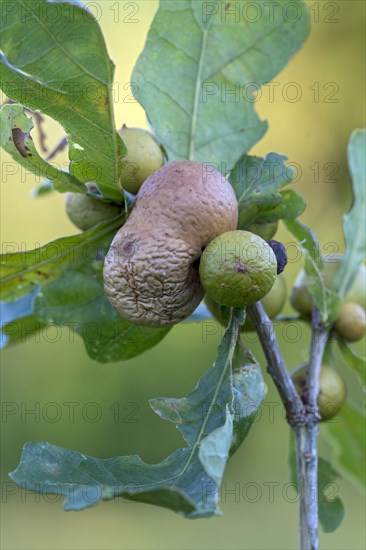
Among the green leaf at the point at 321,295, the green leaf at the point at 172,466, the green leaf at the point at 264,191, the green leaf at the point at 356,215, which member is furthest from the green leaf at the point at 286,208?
the green leaf at the point at 356,215

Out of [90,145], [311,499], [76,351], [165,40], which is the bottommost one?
[76,351]

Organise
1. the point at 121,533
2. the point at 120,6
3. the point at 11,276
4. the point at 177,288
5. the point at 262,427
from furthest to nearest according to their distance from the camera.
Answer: the point at 121,533 → the point at 262,427 → the point at 120,6 → the point at 11,276 → the point at 177,288

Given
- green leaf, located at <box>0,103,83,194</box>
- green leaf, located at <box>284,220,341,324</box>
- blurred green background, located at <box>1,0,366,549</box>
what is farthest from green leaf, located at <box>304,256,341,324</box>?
blurred green background, located at <box>1,0,366,549</box>

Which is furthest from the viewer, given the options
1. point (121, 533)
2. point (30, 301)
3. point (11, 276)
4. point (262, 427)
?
point (121, 533)

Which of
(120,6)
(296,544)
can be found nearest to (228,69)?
(120,6)

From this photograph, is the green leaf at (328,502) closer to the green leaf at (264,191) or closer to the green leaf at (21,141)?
the green leaf at (264,191)

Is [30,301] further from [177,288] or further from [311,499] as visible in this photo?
[311,499]
